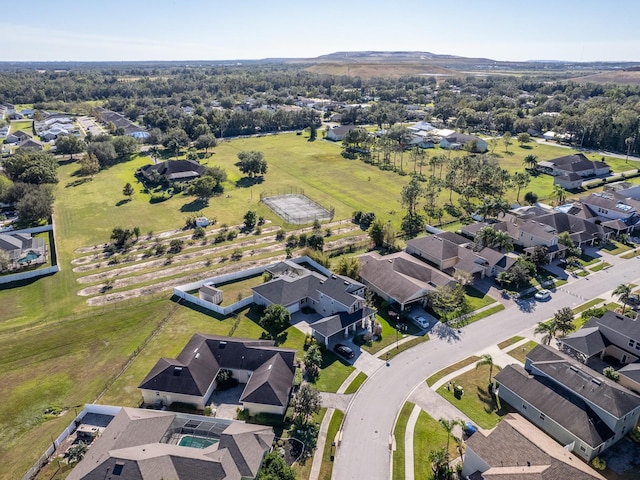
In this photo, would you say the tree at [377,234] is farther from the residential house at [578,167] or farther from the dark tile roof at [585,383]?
the residential house at [578,167]

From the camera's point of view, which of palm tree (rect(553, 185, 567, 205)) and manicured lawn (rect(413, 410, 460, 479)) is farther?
palm tree (rect(553, 185, 567, 205))

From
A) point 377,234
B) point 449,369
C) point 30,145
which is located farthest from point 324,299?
point 30,145

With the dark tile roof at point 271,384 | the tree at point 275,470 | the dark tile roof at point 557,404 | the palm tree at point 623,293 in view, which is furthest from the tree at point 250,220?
the palm tree at point 623,293

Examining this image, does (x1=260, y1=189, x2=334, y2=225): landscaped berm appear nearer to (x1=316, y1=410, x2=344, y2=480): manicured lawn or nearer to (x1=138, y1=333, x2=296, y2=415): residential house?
(x1=138, y1=333, x2=296, y2=415): residential house

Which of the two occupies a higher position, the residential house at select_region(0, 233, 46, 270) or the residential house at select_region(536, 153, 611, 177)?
the residential house at select_region(536, 153, 611, 177)

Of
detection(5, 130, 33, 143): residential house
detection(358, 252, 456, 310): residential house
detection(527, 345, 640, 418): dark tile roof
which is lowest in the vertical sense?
detection(527, 345, 640, 418): dark tile roof

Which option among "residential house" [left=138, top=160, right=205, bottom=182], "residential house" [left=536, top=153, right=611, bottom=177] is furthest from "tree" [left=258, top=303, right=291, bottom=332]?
"residential house" [left=536, top=153, right=611, bottom=177]

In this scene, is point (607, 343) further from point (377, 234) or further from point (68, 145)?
point (68, 145)
